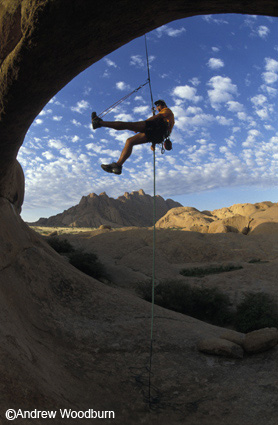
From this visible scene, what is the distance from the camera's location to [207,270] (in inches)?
725

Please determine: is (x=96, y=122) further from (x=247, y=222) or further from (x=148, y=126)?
(x=247, y=222)

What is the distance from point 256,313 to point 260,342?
16.0ft

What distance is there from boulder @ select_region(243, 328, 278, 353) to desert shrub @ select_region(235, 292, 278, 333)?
383 centimetres

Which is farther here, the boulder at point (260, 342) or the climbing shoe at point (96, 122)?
the boulder at point (260, 342)

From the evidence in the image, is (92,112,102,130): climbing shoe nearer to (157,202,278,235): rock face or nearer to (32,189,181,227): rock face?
(157,202,278,235): rock face

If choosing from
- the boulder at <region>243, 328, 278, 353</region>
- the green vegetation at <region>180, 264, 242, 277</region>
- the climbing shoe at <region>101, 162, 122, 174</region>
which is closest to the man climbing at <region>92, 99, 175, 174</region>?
the climbing shoe at <region>101, 162, 122, 174</region>

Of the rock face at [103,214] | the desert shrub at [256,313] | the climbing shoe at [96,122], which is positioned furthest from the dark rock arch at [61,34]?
the rock face at [103,214]

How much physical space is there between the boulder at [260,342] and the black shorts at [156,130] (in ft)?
17.0

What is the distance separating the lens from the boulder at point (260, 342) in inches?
247

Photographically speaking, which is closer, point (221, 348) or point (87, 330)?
point (221, 348)

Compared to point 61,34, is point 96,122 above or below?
below

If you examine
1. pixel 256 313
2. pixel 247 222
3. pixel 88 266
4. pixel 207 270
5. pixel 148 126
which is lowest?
pixel 256 313

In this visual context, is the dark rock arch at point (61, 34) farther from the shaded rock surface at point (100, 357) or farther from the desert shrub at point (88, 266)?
the desert shrub at point (88, 266)

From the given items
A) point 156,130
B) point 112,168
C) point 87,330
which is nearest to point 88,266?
point 87,330
